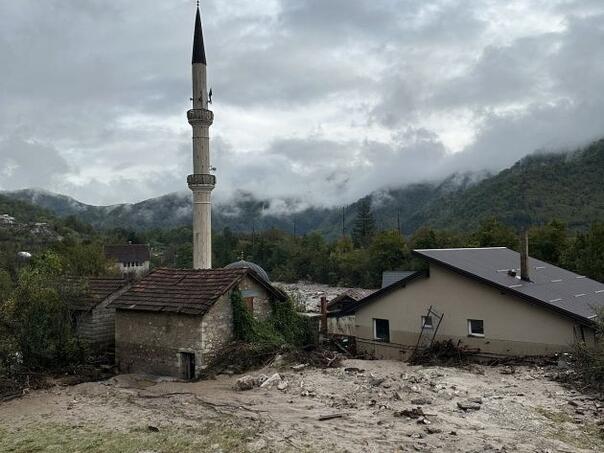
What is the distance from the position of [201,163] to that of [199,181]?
55.3 inches

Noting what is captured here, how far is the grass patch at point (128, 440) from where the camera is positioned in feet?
33.0

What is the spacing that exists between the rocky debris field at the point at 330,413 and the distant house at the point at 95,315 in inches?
198

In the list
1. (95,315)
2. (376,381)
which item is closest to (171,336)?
(95,315)

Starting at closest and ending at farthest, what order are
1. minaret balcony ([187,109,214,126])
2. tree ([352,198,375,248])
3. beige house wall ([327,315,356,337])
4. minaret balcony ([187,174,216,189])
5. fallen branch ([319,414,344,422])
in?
1. fallen branch ([319,414,344,422])
2. beige house wall ([327,315,356,337])
3. minaret balcony ([187,174,216,189])
4. minaret balcony ([187,109,214,126])
5. tree ([352,198,375,248])

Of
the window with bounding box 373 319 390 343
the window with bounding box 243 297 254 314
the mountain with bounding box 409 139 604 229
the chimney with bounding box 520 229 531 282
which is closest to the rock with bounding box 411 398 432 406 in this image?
the window with bounding box 243 297 254 314

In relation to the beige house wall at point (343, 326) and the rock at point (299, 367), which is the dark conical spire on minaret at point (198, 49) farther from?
the rock at point (299, 367)

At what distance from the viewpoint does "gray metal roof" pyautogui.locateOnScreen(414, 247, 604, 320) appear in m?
16.7

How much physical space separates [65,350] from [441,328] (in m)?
13.5

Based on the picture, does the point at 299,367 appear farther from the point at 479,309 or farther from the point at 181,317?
the point at 479,309

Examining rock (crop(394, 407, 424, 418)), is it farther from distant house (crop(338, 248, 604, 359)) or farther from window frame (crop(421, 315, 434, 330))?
window frame (crop(421, 315, 434, 330))

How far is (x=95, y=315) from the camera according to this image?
831 inches

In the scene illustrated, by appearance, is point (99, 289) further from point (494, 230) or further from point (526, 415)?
point (494, 230)

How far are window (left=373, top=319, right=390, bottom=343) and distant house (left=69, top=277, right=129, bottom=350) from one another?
422 inches

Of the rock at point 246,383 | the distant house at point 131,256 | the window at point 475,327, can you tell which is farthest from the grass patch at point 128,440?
the distant house at point 131,256
